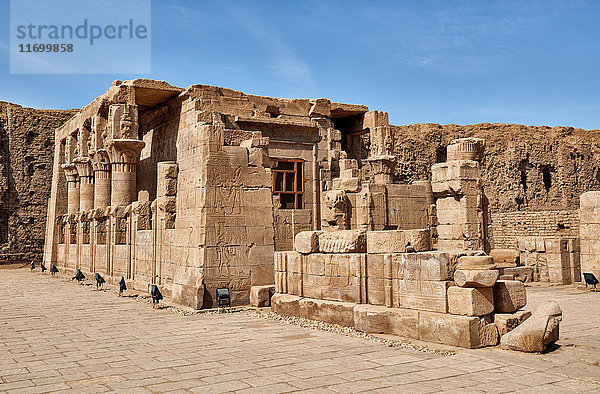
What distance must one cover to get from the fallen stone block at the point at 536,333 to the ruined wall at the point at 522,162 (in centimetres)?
3243

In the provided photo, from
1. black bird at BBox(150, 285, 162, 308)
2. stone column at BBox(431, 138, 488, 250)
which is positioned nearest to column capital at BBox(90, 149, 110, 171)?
black bird at BBox(150, 285, 162, 308)

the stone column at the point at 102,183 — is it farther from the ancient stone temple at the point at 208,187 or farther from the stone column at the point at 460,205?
the stone column at the point at 460,205

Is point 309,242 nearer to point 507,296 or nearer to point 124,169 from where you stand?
point 507,296

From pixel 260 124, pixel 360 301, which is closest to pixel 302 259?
pixel 360 301

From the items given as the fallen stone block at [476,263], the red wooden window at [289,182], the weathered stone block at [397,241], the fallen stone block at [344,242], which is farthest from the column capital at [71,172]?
the fallen stone block at [476,263]

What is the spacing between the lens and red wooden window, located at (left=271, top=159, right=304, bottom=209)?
15.8 meters

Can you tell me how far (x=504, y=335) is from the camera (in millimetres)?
6191

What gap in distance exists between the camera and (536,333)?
5934 millimetres

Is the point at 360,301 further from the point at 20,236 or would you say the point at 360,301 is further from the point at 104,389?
the point at 20,236

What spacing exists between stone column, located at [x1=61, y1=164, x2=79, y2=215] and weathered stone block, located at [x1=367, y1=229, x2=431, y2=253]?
16.8 m

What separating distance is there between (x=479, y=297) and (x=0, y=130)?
29.4 metres

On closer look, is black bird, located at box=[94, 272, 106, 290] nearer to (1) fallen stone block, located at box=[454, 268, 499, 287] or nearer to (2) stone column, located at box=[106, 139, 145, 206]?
(2) stone column, located at box=[106, 139, 145, 206]

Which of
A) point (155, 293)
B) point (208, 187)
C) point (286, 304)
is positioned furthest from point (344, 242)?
point (155, 293)

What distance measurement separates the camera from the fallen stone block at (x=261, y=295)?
1005 centimetres
